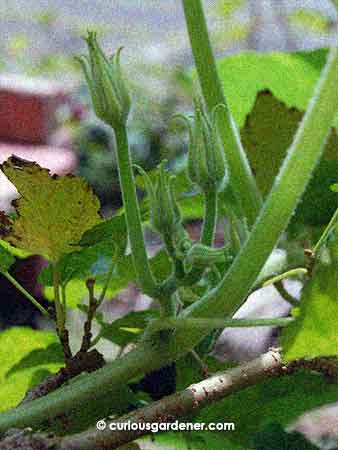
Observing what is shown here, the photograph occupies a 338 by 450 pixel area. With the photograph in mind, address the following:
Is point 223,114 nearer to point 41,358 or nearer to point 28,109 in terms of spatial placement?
point 41,358

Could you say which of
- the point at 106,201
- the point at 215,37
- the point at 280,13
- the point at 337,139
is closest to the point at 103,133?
the point at 106,201

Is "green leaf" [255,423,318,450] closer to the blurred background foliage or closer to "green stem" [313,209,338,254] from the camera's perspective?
"green stem" [313,209,338,254]

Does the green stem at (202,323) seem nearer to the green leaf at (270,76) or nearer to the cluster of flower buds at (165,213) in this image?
the cluster of flower buds at (165,213)

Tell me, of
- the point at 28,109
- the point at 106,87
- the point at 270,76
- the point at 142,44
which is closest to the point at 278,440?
the point at 106,87

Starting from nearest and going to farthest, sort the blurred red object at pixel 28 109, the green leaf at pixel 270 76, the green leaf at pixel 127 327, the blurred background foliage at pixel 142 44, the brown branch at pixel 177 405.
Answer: the brown branch at pixel 177 405 → the green leaf at pixel 127 327 → the green leaf at pixel 270 76 → the blurred background foliage at pixel 142 44 → the blurred red object at pixel 28 109

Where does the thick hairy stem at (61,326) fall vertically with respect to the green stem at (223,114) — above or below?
below

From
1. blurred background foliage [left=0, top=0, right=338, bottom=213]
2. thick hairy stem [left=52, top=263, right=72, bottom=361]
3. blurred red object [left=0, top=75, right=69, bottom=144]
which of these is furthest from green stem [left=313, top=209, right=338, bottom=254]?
blurred red object [left=0, top=75, right=69, bottom=144]

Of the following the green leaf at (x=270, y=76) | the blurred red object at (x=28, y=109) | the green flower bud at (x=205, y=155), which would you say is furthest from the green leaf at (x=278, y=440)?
the blurred red object at (x=28, y=109)
